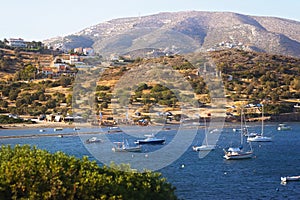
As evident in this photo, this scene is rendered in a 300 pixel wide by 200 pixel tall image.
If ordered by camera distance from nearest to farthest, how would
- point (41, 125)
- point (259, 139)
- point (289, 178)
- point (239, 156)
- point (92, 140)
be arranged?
point (289, 178) → point (239, 156) → point (92, 140) → point (259, 139) → point (41, 125)

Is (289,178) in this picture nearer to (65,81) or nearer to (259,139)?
(259,139)

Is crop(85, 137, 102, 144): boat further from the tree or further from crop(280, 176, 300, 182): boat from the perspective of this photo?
the tree

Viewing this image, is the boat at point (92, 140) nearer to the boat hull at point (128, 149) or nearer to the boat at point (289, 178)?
the boat hull at point (128, 149)

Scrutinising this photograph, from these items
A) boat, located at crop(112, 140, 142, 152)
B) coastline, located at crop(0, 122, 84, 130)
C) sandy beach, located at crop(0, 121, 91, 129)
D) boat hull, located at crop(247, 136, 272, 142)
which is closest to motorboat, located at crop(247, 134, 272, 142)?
boat hull, located at crop(247, 136, 272, 142)

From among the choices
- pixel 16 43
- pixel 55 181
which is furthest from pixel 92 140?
pixel 16 43

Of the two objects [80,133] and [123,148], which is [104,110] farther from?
[123,148]

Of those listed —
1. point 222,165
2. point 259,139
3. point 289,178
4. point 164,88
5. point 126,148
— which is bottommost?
point 222,165

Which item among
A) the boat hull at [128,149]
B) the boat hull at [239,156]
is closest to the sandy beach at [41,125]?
the boat hull at [128,149]

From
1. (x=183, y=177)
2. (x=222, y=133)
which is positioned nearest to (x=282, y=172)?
(x=183, y=177)
